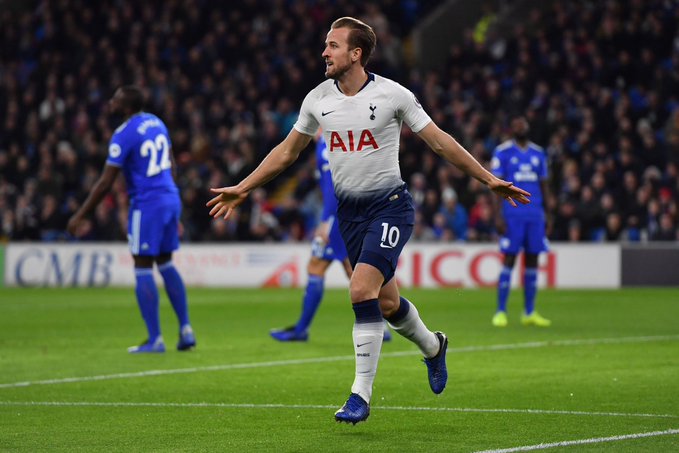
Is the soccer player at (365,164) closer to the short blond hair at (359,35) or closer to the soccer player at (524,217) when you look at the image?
the short blond hair at (359,35)

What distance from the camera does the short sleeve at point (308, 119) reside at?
7.52 meters

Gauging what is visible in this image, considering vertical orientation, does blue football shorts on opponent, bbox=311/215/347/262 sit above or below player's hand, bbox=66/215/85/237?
below

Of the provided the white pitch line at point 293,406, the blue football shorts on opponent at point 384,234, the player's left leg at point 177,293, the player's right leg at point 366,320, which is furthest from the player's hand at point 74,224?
the player's right leg at point 366,320

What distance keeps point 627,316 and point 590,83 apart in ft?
36.6

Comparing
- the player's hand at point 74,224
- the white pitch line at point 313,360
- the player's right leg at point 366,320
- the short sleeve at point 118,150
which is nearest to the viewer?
the player's right leg at point 366,320

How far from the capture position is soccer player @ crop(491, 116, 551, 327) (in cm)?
1501

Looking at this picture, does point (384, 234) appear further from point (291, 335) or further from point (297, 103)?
point (297, 103)

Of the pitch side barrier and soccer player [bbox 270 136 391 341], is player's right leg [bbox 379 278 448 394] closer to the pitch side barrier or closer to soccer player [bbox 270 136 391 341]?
soccer player [bbox 270 136 391 341]

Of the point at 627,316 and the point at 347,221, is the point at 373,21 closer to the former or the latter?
the point at 627,316

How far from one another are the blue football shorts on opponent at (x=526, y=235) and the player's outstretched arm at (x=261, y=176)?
7.83m

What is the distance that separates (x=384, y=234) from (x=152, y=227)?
463 centimetres

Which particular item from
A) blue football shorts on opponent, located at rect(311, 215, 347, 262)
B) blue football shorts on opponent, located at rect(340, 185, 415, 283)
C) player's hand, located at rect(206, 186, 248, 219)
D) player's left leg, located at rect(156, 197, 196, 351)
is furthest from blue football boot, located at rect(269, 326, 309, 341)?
player's hand, located at rect(206, 186, 248, 219)

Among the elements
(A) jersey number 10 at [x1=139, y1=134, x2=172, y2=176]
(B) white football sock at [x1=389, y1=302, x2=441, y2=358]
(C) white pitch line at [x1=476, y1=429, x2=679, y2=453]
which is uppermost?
(A) jersey number 10 at [x1=139, y1=134, x2=172, y2=176]

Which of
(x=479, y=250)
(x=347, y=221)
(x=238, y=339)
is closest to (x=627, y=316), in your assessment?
(x=238, y=339)
